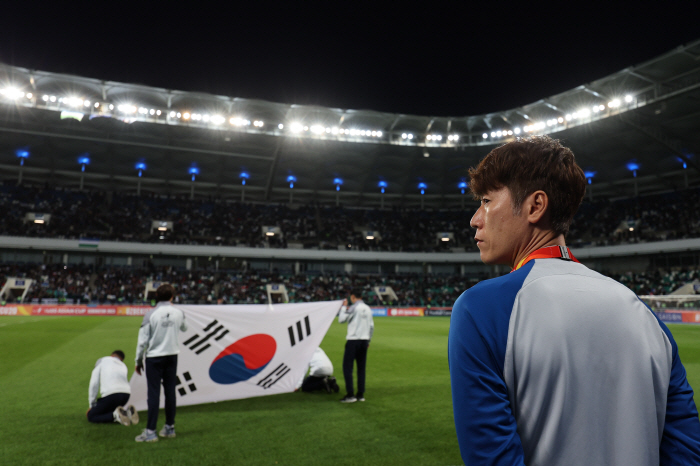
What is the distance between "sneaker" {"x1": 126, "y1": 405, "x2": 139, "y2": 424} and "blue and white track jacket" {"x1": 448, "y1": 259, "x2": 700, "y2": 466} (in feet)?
23.4

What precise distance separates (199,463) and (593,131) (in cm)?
4064

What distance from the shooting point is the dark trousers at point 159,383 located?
241 inches

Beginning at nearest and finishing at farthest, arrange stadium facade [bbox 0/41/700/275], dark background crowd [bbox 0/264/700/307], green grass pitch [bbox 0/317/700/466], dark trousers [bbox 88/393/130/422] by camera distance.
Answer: green grass pitch [bbox 0/317/700/466], dark trousers [bbox 88/393/130/422], stadium facade [bbox 0/41/700/275], dark background crowd [bbox 0/264/700/307]

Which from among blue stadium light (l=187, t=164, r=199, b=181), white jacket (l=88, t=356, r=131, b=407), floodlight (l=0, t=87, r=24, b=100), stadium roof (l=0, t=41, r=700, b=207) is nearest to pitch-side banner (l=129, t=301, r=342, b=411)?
white jacket (l=88, t=356, r=131, b=407)

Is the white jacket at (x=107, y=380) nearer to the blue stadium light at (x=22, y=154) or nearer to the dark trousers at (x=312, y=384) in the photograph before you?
the dark trousers at (x=312, y=384)

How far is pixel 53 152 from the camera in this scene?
45.2m

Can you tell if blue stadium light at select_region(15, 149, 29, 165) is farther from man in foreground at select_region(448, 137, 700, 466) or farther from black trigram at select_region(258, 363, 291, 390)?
man in foreground at select_region(448, 137, 700, 466)

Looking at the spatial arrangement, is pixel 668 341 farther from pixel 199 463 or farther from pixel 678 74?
pixel 678 74

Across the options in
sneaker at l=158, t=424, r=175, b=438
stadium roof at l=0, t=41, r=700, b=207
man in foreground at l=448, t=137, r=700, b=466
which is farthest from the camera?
stadium roof at l=0, t=41, r=700, b=207

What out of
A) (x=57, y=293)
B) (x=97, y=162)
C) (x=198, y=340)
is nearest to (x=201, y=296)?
(x=57, y=293)

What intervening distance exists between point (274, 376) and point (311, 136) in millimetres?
35866

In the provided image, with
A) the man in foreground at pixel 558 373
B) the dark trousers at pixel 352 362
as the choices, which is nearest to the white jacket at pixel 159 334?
the dark trousers at pixel 352 362

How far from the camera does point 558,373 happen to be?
1147mm

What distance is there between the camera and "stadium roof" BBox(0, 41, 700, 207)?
34.5 metres
